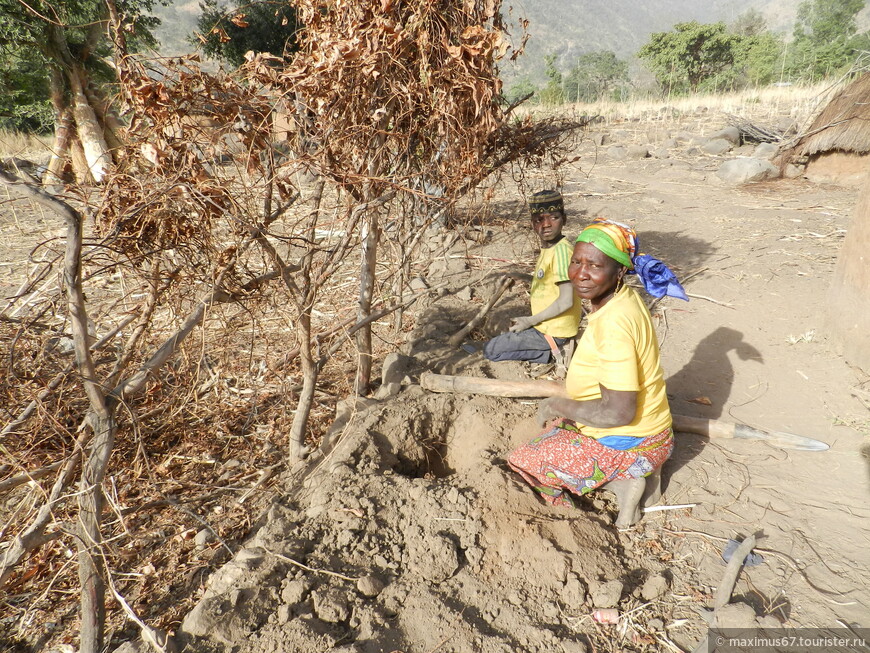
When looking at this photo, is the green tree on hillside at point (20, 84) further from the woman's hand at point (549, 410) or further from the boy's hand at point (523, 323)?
the woman's hand at point (549, 410)

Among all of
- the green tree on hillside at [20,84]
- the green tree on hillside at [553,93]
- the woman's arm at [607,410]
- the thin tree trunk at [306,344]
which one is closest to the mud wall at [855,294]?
the woman's arm at [607,410]

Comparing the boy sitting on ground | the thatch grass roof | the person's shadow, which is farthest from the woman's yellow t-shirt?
the thatch grass roof

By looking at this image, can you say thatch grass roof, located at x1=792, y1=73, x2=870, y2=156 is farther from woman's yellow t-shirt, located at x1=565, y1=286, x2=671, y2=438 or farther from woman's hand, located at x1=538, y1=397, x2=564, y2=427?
woman's hand, located at x1=538, y1=397, x2=564, y2=427

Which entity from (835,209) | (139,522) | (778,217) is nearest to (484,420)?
(139,522)

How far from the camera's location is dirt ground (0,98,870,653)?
1.88m

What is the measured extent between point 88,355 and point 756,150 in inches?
572

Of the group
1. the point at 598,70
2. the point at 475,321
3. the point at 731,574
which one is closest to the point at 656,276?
the point at 731,574

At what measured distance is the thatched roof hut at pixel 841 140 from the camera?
8.36 m

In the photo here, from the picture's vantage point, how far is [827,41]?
34.5 metres

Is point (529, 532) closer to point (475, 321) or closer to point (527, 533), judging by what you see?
point (527, 533)

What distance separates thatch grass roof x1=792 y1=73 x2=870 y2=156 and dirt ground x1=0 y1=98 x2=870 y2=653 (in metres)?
6.72

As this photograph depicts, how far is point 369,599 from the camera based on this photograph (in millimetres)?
1975

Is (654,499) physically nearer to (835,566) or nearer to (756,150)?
(835,566)

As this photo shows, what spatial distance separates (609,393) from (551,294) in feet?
5.52
